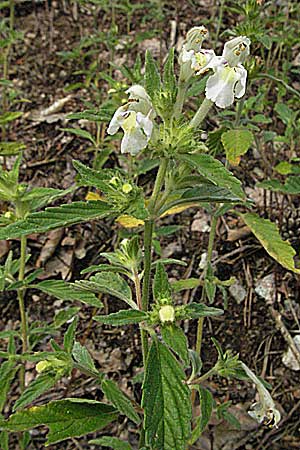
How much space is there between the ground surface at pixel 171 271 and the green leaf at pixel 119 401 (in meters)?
0.71

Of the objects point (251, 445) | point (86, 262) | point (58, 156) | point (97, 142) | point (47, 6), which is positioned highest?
point (47, 6)

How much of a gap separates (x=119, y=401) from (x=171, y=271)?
3.93 feet

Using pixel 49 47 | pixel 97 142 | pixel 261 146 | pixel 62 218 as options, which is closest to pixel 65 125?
pixel 97 142

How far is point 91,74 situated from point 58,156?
0.56m

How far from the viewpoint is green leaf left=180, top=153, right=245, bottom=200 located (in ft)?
3.79

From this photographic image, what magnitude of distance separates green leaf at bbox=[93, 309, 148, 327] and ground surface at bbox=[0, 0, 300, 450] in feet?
3.63

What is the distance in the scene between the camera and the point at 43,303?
2699mm

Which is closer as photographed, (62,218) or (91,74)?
(62,218)

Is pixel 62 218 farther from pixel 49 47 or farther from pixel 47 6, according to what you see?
pixel 47 6

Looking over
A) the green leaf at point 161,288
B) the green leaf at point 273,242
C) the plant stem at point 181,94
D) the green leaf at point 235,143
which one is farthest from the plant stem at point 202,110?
the green leaf at point 273,242

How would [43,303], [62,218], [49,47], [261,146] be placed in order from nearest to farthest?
[62,218]
[43,303]
[261,146]
[49,47]

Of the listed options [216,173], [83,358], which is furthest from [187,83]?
[83,358]

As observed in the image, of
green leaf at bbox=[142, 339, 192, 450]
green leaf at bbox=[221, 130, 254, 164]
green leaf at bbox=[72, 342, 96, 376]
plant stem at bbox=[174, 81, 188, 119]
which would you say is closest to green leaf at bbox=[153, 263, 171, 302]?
green leaf at bbox=[142, 339, 192, 450]

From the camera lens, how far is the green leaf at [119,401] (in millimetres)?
1587
